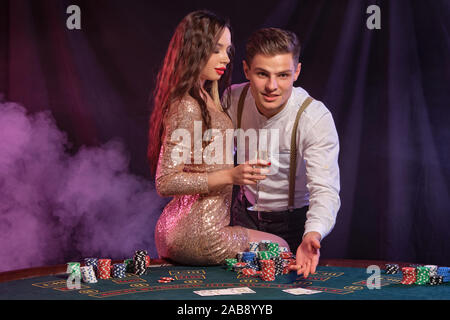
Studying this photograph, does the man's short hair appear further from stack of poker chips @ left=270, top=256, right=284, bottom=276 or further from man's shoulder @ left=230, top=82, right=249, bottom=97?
stack of poker chips @ left=270, top=256, right=284, bottom=276

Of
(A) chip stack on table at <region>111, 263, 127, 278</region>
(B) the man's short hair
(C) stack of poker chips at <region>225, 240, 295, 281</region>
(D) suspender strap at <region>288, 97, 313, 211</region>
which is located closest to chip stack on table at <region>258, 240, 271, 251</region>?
(C) stack of poker chips at <region>225, 240, 295, 281</region>

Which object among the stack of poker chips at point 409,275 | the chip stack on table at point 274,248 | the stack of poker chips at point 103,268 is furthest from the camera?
the chip stack on table at point 274,248

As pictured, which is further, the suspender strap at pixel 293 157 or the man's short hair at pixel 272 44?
the suspender strap at pixel 293 157

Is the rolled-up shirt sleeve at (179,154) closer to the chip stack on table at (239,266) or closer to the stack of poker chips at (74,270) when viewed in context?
the chip stack on table at (239,266)

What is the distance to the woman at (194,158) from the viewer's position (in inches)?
101

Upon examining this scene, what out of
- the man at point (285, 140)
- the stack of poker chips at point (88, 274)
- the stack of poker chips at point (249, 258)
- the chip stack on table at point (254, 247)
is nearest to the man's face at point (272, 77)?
the man at point (285, 140)

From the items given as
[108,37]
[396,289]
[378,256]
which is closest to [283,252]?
[396,289]

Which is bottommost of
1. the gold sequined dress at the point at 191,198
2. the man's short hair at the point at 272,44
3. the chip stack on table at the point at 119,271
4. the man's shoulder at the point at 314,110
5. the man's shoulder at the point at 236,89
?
the chip stack on table at the point at 119,271

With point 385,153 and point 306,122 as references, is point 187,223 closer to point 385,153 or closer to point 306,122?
A: point 306,122

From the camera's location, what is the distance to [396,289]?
2059 mm

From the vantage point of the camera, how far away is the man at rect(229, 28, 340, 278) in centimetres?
280

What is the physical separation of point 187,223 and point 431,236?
1978 mm

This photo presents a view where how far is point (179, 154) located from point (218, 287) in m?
0.72

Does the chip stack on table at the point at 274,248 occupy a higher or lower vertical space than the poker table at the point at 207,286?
higher
